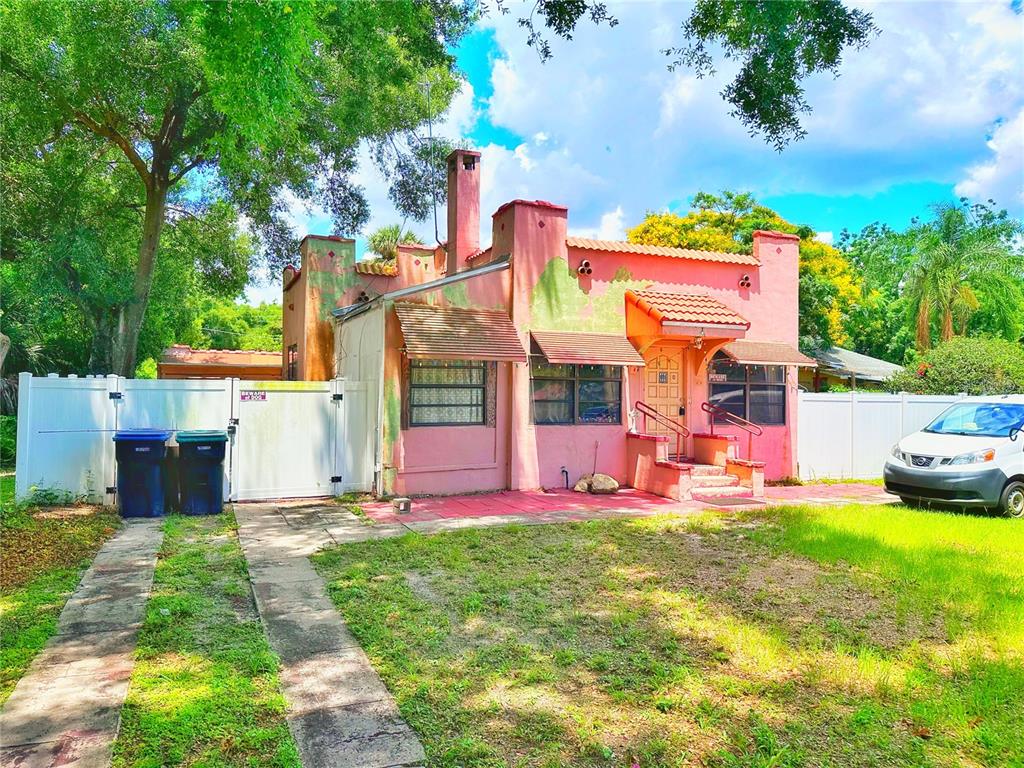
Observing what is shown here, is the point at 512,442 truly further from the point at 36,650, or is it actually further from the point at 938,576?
the point at 36,650

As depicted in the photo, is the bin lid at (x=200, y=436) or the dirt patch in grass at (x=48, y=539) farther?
the bin lid at (x=200, y=436)

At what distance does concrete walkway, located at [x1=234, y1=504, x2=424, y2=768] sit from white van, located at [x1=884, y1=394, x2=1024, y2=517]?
8.74 m

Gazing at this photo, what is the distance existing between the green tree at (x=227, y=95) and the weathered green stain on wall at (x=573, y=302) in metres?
4.30

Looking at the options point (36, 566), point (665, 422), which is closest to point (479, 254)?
point (665, 422)

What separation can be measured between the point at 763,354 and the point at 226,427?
1025 cm

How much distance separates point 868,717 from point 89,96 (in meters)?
16.7

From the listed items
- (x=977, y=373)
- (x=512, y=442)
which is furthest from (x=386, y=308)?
(x=977, y=373)

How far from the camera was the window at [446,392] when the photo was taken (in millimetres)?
10930

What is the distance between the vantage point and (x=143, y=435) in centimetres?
902

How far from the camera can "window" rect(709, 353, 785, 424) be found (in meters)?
13.2

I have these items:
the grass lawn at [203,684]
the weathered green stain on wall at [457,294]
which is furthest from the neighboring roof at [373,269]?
the grass lawn at [203,684]

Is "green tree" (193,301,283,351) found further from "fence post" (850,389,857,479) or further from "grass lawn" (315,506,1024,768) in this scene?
"grass lawn" (315,506,1024,768)

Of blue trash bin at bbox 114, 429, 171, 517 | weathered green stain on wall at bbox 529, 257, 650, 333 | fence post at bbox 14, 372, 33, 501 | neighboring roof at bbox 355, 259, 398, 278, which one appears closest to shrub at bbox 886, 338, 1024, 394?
weathered green stain on wall at bbox 529, 257, 650, 333

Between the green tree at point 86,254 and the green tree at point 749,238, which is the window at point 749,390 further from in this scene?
the green tree at point 86,254
